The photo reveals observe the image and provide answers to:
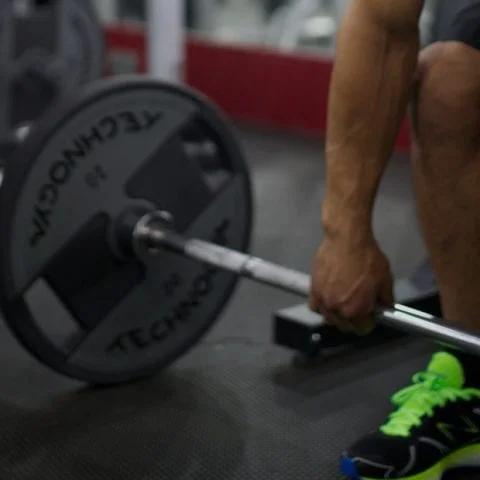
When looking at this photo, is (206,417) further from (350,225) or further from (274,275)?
(350,225)

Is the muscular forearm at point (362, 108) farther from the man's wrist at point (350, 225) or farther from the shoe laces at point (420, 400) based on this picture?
the shoe laces at point (420, 400)

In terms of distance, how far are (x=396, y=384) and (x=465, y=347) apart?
0.43m

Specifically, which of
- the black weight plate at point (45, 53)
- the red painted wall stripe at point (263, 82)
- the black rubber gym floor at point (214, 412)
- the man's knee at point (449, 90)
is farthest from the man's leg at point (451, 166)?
the red painted wall stripe at point (263, 82)

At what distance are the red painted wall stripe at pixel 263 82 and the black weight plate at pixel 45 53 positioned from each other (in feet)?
2.51

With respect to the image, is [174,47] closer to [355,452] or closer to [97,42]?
[97,42]

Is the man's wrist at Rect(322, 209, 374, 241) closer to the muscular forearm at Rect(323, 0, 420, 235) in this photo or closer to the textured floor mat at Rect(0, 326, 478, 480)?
the muscular forearm at Rect(323, 0, 420, 235)

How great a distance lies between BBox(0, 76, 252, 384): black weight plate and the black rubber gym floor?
61mm

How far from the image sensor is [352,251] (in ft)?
3.54

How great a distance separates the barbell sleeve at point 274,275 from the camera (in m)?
1.11

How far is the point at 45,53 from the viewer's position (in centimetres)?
288

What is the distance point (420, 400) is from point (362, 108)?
0.37 metres

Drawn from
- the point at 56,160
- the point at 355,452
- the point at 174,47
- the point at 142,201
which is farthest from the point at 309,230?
the point at 355,452

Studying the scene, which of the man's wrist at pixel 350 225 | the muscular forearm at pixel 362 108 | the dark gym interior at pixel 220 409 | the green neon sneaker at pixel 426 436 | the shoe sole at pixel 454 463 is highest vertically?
the muscular forearm at pixel 362 108

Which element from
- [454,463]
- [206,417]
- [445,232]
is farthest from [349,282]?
[206,417]
